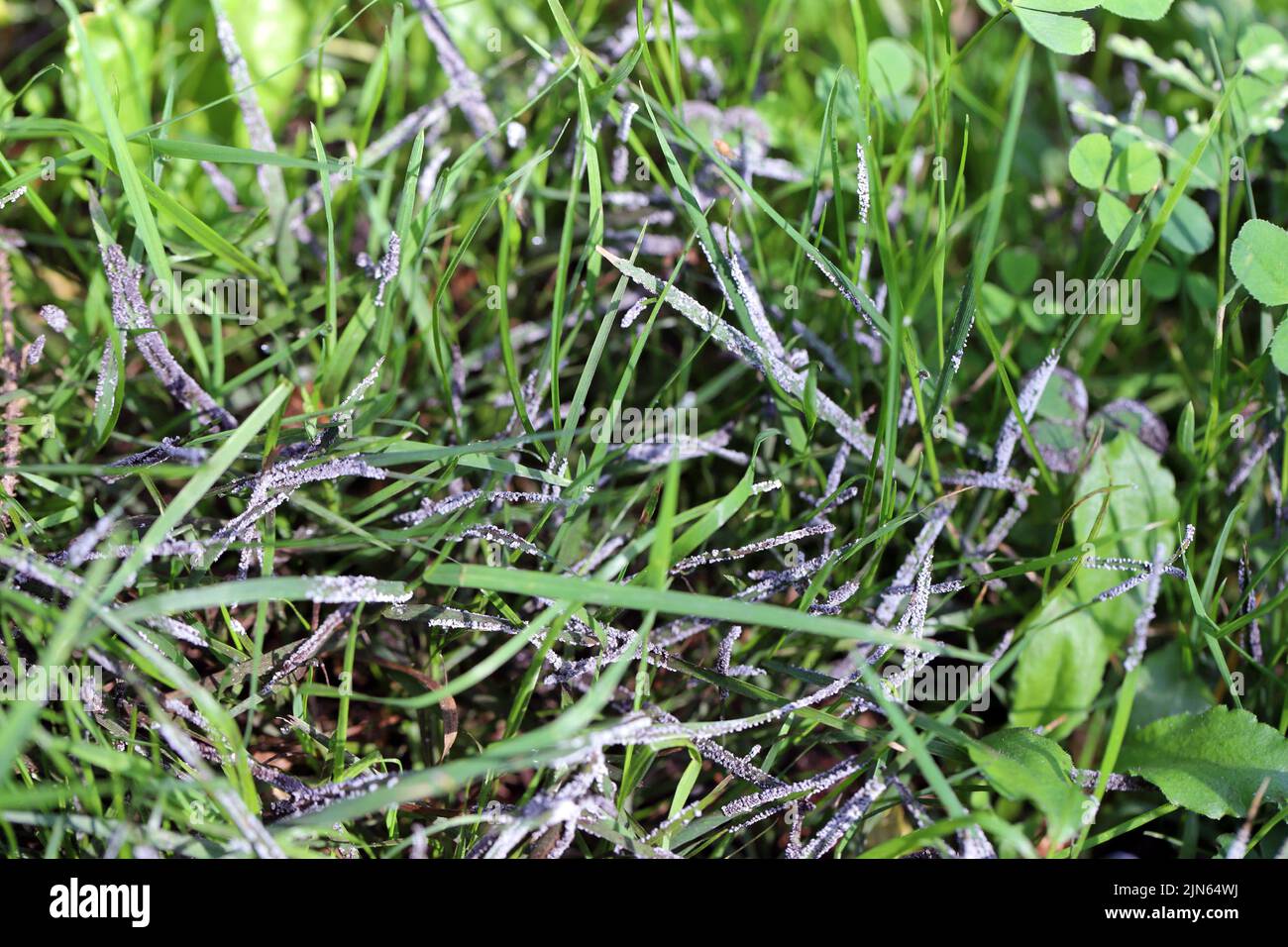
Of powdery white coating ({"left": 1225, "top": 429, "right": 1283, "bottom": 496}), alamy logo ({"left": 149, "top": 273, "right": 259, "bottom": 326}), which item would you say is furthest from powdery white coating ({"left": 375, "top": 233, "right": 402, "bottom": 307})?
powdery white coating ({"left": 1225, "top": 429, "right": 1283, "bottom": 496})

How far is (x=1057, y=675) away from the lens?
1.70m

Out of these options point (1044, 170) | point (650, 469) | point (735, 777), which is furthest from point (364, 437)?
point (1044, 170)

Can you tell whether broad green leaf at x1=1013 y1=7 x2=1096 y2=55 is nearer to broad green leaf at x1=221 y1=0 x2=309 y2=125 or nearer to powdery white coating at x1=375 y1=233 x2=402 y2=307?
powdery white coating at x1=375 y1=233 x2=402 y2=307

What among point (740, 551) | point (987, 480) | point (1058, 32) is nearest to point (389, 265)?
point (740, 551)

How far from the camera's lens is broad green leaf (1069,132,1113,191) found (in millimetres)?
1832

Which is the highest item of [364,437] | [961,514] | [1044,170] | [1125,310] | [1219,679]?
[1044,170]
